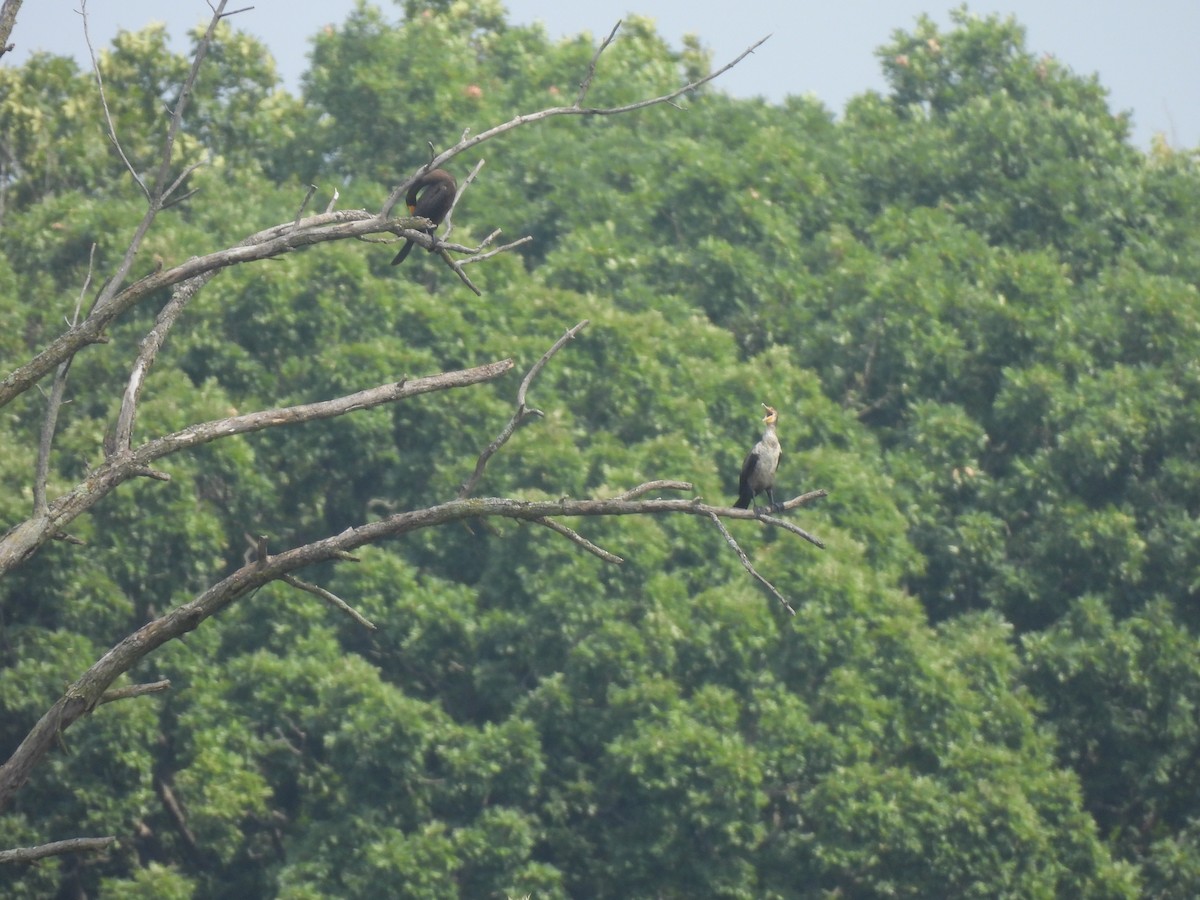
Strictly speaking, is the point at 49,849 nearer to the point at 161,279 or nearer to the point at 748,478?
the point at 161,279

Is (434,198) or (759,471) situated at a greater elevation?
(434,198)

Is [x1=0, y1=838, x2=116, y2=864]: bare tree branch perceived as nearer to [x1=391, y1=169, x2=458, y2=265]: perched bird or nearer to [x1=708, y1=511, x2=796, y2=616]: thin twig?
[x1=708, y1=511, x2=796, y2=616]: thin twig

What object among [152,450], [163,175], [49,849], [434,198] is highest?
[434,198]

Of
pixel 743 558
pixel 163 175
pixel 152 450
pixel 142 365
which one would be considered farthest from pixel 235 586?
pixel 743 558

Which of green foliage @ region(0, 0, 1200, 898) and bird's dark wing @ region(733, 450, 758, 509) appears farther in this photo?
green foliage @ region(0, 0, 1200, 898)

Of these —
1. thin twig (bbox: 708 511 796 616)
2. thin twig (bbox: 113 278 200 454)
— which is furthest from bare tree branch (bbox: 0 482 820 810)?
thin twig (bbox: 113 278 200 454)

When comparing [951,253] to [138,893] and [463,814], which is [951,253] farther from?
[138,893]

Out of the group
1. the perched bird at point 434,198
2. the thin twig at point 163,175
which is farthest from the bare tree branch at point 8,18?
the perched bird at point 434,198

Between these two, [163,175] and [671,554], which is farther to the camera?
[671,554]

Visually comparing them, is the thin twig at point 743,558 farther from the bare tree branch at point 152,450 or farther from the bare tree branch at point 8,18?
the bare tree branch at point 8,18

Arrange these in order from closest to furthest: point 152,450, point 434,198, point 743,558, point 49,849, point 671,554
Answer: point 49,849 < point 743,558 < point 152,450 < point 434,198 < point 671,554

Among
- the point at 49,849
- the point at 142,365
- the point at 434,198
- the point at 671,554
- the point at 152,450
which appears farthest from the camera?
the point at 671,554

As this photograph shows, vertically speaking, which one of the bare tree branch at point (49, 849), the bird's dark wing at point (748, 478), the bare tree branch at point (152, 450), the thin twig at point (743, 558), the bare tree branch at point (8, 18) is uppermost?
the bare tree branch at point (8, 18)

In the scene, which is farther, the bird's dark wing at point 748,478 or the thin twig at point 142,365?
the bird's dark wing at point 748,478
